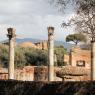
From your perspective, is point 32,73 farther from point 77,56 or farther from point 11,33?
point 77,56

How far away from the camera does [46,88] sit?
16359mm

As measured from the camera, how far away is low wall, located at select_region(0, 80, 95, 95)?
14.0 m

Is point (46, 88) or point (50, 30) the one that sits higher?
point (50, 30)

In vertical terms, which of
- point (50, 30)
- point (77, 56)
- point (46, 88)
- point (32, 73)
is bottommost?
point (32, 73)

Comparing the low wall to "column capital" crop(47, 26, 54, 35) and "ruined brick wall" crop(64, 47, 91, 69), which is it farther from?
"ruined brick wall" crop(64, 47, 91, 69)

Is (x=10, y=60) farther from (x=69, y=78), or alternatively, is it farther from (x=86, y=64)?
(x=86, y=64)

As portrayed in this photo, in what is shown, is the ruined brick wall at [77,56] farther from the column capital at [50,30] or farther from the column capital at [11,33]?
the column capital at [50,30]

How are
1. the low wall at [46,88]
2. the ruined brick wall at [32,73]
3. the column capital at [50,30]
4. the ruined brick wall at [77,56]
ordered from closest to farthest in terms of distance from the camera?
1. the low wall at [46,88]
2. the column capital at [50,30]
3. the ruined brick wall at [32,73]
4. the ruined brick wall at [77,56]

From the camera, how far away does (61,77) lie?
33562 millimetres

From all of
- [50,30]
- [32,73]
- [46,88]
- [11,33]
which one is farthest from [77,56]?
[46,88]

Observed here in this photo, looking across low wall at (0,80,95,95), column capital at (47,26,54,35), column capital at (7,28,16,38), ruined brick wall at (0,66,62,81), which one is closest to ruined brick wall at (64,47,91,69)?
ruined brick wall at (0,66,62,81)

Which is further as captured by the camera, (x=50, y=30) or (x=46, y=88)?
(x=50, y=30)

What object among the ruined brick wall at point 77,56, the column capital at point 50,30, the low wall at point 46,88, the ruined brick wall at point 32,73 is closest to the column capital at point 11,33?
the column capital at point 50,30

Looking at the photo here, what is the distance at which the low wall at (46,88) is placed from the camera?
46.0ft
